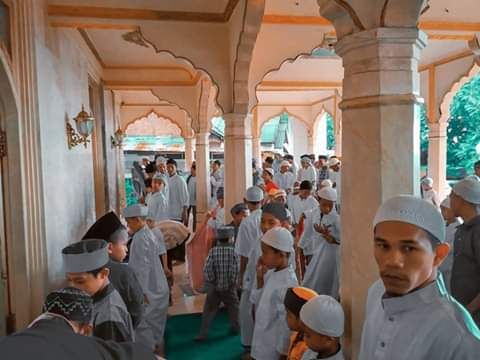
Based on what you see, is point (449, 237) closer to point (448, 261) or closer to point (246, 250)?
point (448, 261)

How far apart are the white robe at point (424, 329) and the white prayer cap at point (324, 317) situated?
2.17 ft

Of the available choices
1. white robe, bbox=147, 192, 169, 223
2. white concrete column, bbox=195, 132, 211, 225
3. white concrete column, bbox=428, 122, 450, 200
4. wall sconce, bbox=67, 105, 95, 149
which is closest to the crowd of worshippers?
white robe, bbox=147, 192, 169, 223

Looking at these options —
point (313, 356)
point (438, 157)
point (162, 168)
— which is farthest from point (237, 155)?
point (438, 157)

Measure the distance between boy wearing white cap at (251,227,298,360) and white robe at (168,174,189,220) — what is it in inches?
247

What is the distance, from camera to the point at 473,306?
8.27 ft

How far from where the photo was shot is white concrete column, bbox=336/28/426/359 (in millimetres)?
2230

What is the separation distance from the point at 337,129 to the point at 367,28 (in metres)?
12.2

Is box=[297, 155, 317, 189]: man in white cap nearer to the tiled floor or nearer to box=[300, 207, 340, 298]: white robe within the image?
the tiled floor

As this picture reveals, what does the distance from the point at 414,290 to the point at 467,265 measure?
1456 millimetres

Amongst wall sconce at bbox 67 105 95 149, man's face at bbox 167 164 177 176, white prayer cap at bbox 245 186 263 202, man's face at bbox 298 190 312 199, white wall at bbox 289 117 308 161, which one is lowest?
man's face at bbox 298 190 312 199

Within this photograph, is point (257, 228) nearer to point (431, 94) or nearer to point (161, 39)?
point (161, 39)

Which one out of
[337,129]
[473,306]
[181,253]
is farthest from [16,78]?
[337,129]

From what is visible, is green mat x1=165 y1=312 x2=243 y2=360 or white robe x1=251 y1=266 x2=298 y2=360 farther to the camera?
green mat x1=165 y1=312 x2=243 y2=360

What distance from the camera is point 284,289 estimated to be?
3.03 metres
